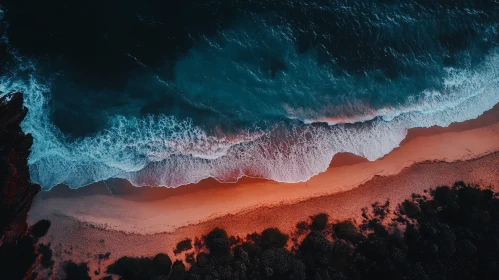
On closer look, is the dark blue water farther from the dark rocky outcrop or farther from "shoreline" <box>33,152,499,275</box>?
"shoreline" <box>33,152,499,275</box>

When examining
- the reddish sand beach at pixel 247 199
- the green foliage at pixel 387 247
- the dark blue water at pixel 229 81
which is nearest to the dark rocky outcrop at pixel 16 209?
the reddish sand beach at pixel 247 199

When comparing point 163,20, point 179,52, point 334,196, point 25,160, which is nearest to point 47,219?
point 25,160

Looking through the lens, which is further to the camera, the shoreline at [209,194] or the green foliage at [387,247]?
the shoreline at [209,194]

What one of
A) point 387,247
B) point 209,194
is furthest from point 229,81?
point 387,247

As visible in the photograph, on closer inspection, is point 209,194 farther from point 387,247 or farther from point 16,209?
point 387,247

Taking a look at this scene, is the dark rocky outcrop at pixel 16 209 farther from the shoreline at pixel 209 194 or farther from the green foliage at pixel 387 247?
the green foliage at pixel 387 247

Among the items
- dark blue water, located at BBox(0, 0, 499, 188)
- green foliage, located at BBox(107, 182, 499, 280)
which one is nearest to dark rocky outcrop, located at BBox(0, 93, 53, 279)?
dark blue water, located at BBox(0, 0, 499, 188)
